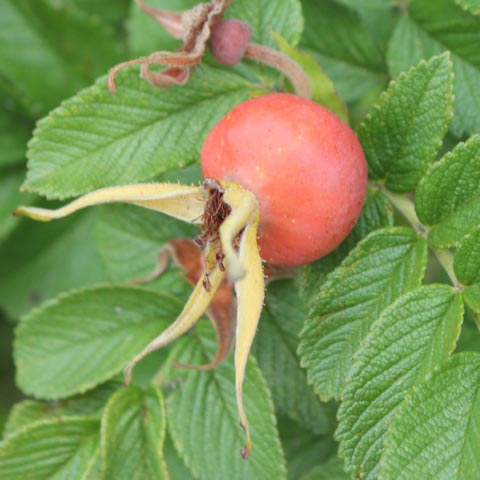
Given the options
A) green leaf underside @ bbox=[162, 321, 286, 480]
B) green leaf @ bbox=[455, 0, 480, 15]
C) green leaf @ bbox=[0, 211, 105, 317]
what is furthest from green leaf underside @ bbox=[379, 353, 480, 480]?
green leaf @ bbox=[0, 211, 105, 317]

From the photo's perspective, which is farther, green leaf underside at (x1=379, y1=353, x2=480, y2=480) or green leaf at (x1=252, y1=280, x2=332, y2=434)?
green leaf at (x1=252, y1=280, x2=332, y2=434)

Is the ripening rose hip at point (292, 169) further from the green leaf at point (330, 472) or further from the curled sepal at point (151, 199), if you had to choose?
the green leaf at point (330, 472)

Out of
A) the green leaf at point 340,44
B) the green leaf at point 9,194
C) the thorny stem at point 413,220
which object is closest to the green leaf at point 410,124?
the thorny stem at point 413,220

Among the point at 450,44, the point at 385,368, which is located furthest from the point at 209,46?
the point at 385,368

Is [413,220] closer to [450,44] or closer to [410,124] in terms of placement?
[410,124]

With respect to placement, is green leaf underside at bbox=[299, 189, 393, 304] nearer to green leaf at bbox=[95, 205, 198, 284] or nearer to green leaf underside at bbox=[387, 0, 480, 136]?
green leaf underside at bbox=[387, 0, 480, 136]
